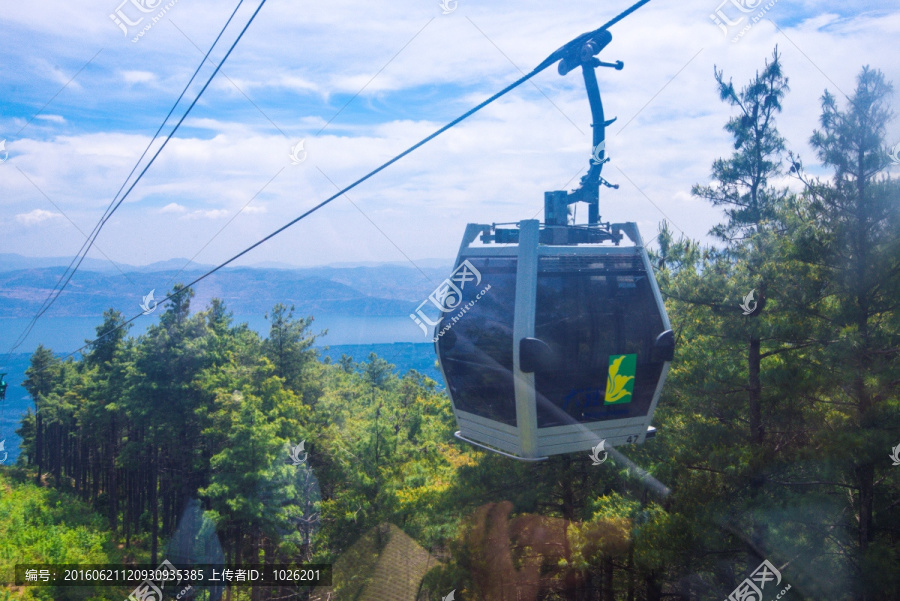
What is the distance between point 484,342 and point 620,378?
139 cm

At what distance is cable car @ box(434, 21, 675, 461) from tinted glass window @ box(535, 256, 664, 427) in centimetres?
1

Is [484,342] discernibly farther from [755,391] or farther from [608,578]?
[608,578]

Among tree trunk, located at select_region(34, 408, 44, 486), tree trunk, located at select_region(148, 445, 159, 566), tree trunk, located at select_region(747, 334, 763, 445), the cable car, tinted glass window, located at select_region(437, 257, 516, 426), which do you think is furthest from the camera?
tree trunk, located at select_region(34, 408, 44, 486)

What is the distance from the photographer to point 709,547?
7.77 meters

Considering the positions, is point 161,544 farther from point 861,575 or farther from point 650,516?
point 861,575

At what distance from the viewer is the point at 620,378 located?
559cm

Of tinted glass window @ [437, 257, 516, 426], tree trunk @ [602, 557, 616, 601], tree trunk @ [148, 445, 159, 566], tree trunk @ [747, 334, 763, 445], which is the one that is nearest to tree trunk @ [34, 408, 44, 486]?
tree trunk @ [148, 445, 159, 566]

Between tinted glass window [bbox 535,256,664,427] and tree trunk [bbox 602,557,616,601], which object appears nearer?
tinted glass window [bbox 535,256,664,427]

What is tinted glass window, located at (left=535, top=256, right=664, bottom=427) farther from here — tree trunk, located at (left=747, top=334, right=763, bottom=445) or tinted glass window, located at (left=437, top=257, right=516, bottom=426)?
tree trunk, located at (left=747, top=334, right=763, bottom=445)

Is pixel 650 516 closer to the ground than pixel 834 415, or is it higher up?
closer to the ground

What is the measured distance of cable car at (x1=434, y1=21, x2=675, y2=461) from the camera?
17.0 ft

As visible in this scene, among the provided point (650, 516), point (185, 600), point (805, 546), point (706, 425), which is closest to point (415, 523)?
point (650, 516)

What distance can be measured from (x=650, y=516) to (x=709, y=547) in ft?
3.99

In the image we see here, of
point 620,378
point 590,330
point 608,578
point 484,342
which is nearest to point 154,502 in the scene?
point 608,578
